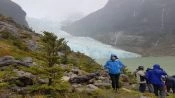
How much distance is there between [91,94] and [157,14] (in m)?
174

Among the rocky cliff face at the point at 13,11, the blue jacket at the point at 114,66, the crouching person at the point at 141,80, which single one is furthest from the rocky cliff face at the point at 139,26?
the blue jacket at the point at 114,66

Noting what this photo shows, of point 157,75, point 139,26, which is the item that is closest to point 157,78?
point 157,75

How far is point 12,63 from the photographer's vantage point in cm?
2002

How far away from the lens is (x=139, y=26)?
7101 inches

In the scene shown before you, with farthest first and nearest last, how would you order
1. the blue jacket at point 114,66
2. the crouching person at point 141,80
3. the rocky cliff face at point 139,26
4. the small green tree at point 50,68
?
the rocky cliff face at point 139,26 → the crouching person at point 141,80 → the blue jacket at point 114,66 → the small green tree at point 50,68

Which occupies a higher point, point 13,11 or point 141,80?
point 13,11

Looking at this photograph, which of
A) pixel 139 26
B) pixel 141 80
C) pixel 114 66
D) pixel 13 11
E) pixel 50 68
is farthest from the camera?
pixel 139 26

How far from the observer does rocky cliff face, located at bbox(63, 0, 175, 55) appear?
553 ft

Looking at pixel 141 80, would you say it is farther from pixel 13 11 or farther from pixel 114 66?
pixel 13 11

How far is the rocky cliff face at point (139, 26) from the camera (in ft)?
553

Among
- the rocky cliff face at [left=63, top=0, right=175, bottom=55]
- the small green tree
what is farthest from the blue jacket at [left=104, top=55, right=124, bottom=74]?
the rocky cliff face at [left=63, top=0, right=175, bottom=55]

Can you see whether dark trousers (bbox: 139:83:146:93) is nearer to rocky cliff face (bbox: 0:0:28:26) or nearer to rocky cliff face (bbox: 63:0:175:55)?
rocky cliff face (bbox: 0:0:28:26)

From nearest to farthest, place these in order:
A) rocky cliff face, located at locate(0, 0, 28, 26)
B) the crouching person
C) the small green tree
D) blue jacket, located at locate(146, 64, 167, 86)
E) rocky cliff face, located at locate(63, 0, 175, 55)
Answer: the small green tree → blue jacket, located at locate(146, 64, 167, 86) → the crouching person → rocky cliff face, located at locate(0, 0, 28, 26) → rocky cliff face, located at locate(63, 0, 175, 55)

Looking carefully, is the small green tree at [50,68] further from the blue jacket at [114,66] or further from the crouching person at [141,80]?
the crouching person at [141,80]
